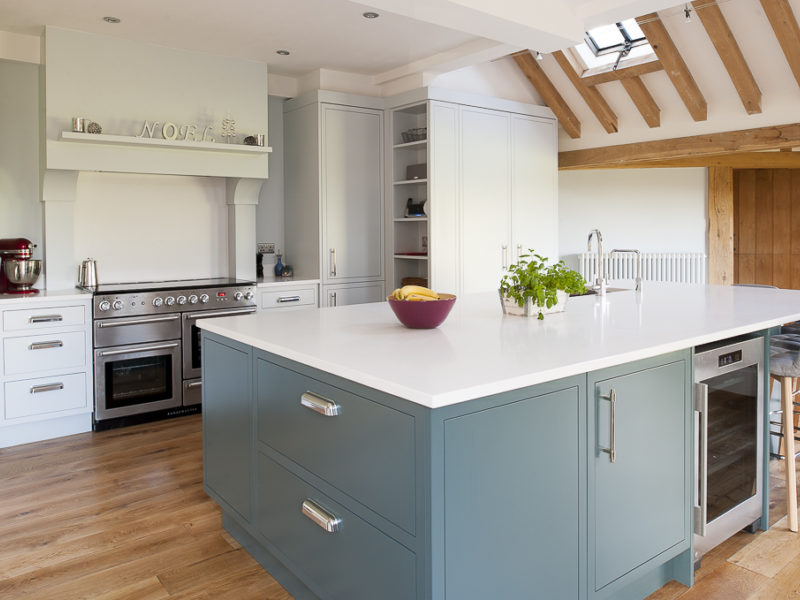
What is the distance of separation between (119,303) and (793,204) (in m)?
8.06

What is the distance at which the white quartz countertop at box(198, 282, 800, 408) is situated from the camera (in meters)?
1.68

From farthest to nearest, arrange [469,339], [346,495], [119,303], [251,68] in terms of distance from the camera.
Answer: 1. [251,68]
2. [119,303]
3. [469,339]
4. [346,495]

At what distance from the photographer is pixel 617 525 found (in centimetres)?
205

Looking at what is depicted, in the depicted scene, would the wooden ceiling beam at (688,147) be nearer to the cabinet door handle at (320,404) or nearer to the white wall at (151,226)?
the white wall at (151,226)

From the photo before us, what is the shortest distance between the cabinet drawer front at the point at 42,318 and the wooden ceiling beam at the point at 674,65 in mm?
4532

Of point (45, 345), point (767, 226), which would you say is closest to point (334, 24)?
point (45, 345)

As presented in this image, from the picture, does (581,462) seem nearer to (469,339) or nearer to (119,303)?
(469,339)

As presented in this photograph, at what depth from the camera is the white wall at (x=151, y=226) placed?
4.66 metres

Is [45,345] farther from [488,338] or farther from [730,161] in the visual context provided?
[730,161]

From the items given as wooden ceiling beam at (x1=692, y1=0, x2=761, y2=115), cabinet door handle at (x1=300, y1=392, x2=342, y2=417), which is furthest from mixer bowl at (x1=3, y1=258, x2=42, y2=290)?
wooden ceiling beam at (x1=692, y1=0, x2=761, y2=115)

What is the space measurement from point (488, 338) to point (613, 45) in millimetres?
4409

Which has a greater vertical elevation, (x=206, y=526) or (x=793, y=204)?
(x=793, y=204)

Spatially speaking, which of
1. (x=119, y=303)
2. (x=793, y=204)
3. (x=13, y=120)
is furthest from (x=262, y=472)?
(x=793, y=204)

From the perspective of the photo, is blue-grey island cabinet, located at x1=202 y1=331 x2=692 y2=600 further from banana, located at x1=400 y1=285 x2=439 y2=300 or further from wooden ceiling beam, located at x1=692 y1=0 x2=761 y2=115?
wooden ceiling beam, located at x1=692 y1=0 x2=761 y2=115
